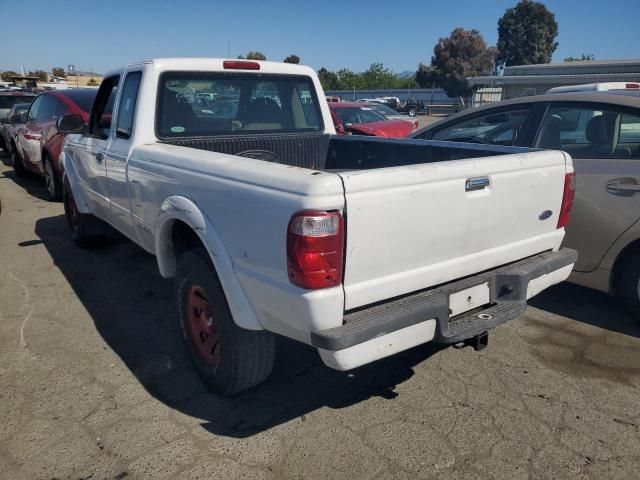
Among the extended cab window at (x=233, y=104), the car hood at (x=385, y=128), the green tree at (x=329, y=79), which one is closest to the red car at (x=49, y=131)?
the extended cab window at (x=233, y=104)

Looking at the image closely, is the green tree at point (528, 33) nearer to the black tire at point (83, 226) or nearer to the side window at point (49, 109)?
the side window at point (49, 109)

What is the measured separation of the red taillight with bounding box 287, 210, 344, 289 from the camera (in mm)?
2078

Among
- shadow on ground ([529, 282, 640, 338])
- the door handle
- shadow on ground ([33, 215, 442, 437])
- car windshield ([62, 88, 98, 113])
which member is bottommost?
shadow on ground ([33, 215, 442, 437])

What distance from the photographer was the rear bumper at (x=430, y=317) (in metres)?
2.17

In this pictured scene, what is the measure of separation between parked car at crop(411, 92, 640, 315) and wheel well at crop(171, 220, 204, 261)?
2741 millimetres

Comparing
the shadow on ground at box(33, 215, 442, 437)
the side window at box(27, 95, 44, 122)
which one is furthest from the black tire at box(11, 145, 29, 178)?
the shadow on ground at box(33, 215, 442, 437)

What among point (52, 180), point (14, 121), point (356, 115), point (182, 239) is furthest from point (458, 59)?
point (182, 239)

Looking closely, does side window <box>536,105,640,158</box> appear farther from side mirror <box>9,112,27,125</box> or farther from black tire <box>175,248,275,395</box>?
side mirror <box>9,112,27,125</box>

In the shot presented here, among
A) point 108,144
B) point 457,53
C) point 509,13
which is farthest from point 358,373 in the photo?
point 509,13

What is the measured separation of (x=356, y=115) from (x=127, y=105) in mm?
9428

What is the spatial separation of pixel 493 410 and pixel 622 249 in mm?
Result: 1669

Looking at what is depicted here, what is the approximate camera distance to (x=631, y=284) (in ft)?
11.9

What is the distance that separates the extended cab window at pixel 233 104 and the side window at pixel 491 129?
4.47ft

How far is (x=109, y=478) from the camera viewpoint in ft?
7.77
